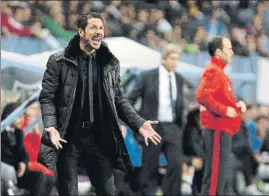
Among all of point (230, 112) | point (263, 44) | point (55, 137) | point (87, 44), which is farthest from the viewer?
point (263, 44)

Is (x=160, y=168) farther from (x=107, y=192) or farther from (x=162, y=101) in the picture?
(x=107, y=192)

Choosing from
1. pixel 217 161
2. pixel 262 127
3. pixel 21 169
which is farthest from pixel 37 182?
pixel 262 127

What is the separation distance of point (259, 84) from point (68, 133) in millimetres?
10513

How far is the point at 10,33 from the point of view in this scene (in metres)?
16.4

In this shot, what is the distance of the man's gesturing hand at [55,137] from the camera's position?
7.55 meters

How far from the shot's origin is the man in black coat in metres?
7.73

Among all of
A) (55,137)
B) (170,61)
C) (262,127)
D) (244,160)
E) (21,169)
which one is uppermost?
(170,61)

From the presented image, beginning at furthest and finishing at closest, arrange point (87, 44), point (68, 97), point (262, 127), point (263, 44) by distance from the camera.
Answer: point (263, 44), point (262, 127), point (87, 44), point (68, 97)

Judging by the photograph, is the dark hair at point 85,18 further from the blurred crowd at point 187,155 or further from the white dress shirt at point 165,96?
the white dress shirt at point 165,96

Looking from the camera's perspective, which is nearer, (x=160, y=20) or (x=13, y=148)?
(x=13, y=148)

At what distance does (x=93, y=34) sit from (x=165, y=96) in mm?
4089

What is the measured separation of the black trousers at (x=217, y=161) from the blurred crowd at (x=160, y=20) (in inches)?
240

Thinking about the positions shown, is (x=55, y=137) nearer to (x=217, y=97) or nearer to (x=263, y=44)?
(x=217, y=97)

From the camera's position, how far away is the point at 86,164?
792 cm
